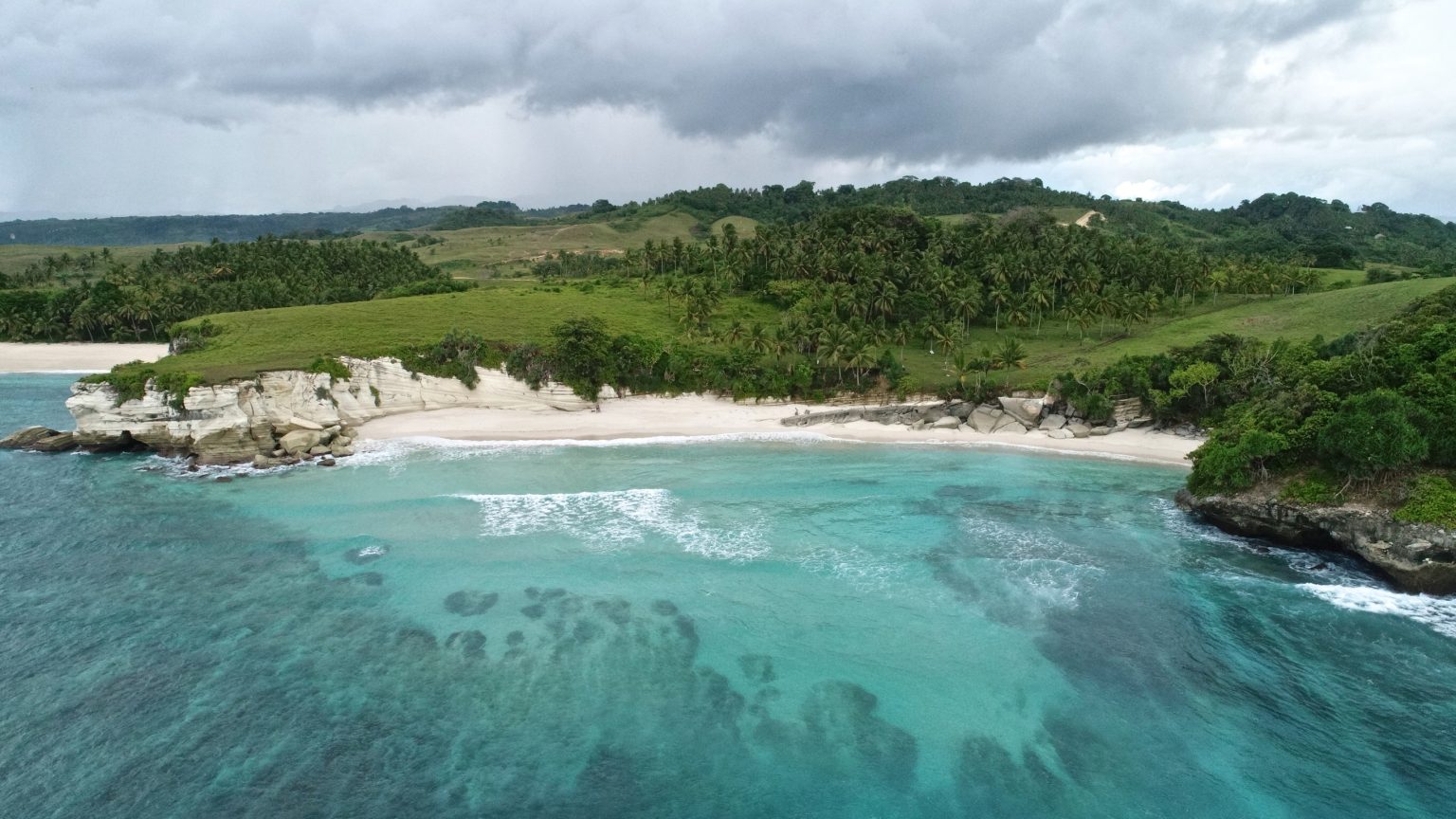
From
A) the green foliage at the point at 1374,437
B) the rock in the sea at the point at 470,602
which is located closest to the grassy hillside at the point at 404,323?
the rock in the sea at the point at 470,602

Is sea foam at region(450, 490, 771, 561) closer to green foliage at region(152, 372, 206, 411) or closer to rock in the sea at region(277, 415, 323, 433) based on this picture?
rock in the sea at region(277, 415, 323, 433)

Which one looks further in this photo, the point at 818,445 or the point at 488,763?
the point at 818,445

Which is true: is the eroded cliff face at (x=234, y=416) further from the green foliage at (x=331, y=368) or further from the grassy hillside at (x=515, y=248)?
the grassy hillside at (x=515, y=248)

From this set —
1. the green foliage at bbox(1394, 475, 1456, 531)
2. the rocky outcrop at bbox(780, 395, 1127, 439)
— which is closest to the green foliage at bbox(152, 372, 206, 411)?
the rocky outcrop at bbox(780, 395, 1127, 439)

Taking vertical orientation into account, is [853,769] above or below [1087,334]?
below

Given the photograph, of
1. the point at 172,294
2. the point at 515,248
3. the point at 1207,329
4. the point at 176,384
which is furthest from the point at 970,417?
the point at 515,248

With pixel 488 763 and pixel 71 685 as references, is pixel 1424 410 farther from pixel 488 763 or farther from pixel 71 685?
pixel 71 685

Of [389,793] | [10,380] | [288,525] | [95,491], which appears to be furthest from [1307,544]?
[10,380]
